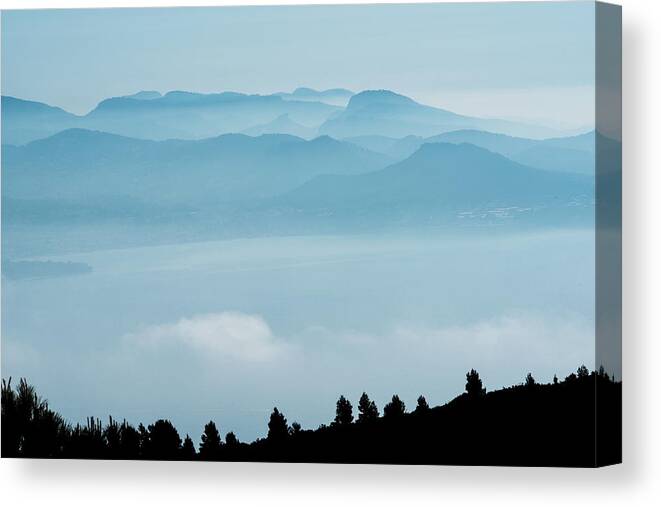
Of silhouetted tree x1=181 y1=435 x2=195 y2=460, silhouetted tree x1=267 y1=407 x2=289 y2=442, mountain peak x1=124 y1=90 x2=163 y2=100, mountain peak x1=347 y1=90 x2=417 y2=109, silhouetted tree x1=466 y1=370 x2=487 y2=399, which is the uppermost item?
mountain peak x1=124 y1=90 x2=163 y2=100

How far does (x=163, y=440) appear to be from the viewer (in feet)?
35.6

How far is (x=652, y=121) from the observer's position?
416 inches

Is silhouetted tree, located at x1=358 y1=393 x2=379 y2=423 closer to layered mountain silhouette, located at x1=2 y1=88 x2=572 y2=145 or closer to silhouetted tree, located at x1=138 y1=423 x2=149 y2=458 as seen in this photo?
silhouetted tree, located at x1=138 y1=423 x2=149 y2=458

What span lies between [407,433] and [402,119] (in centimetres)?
177

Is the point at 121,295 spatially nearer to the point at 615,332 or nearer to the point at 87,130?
the point at 87,130

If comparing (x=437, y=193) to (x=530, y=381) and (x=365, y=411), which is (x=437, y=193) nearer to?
(x=530, y=381)

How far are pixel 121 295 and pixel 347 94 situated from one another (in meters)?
1.74

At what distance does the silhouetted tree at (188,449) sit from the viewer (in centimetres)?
1084

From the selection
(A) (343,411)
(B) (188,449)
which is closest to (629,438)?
(A) (343,411)

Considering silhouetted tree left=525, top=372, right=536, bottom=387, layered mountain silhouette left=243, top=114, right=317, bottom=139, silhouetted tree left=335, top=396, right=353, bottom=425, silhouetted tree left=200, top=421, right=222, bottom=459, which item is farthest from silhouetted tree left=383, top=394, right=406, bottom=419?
layered mountain silhouette left=243, top=114, right=317, bottom=139

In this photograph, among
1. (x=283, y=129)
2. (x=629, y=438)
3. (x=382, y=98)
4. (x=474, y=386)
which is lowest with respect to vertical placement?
(x=629, y=438)

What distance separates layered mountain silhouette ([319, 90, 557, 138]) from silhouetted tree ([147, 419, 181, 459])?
2.01 metres

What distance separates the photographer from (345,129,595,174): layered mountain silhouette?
1044cm

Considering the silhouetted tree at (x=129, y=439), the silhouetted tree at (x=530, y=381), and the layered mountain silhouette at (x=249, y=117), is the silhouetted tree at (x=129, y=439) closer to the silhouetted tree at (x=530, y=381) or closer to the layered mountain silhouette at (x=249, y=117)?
the layered mountain silhouette at (x=249, y=117)
